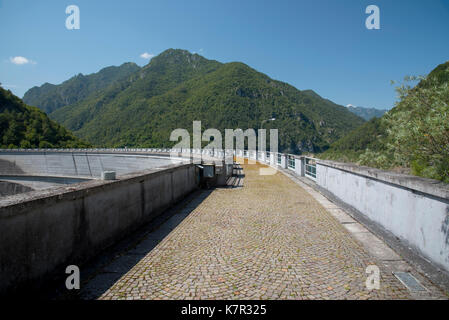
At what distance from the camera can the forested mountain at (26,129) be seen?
85.5 metres

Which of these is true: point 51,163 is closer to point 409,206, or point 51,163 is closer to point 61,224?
point 61,224

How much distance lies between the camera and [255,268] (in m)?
3.70

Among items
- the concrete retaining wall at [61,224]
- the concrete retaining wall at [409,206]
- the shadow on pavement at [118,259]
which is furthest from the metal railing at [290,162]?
the concrete retaining wall at [61,224]

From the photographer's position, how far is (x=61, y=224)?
131 inches

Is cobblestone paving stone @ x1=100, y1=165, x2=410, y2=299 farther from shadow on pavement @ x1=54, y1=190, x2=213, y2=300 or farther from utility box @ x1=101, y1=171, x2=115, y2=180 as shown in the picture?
utility box @ x1=101, y1=171, x2=115, y2=180

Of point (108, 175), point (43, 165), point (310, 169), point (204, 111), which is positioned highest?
point (204, 111)

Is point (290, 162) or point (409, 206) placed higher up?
point (409, 206)

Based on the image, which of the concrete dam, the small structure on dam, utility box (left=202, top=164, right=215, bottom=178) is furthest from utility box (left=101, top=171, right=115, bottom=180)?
the small structure on dam

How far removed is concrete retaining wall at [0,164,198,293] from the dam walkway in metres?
0.44

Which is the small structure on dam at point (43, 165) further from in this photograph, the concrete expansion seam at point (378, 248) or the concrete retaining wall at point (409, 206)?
the concrete retaining wall at point (409, 206)

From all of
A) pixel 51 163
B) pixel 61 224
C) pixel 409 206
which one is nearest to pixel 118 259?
pixel 61 224

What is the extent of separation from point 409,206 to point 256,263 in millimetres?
2534
